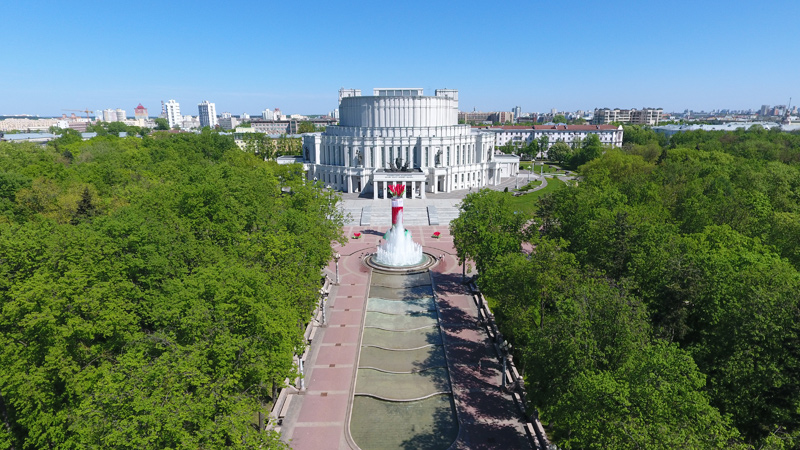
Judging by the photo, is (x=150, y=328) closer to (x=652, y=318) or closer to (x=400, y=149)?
(x=652, y=318)

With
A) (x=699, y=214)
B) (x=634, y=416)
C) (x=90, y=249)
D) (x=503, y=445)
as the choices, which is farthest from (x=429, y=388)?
(x=699, y=214)

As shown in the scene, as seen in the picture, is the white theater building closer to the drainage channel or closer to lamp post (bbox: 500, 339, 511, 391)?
the drainage channel

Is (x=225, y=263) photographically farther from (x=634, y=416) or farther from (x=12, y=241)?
(x=634, y=416)

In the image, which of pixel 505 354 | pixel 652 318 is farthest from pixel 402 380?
pixel 652 318

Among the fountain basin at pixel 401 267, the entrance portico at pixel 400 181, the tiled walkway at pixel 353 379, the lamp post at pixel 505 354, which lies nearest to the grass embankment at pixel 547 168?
the entrance portico at pixel 400 181

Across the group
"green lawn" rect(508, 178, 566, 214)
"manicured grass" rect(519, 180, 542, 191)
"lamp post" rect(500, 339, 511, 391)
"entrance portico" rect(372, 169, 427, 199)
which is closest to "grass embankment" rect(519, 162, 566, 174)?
"manicured grass" rect(519, 180, 542, 191)

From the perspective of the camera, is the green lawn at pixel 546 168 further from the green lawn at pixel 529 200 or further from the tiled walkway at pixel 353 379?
the tiled walkway at pixel 353 379
